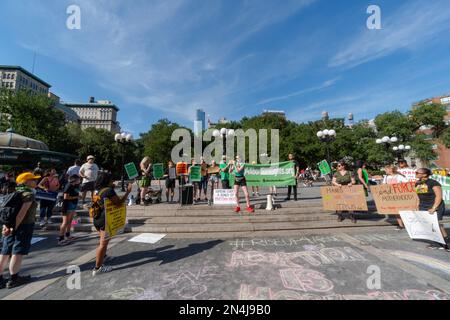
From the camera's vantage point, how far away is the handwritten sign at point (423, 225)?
4785 mm

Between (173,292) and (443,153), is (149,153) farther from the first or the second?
(443,153)

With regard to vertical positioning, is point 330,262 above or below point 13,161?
below

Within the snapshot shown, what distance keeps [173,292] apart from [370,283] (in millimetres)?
3213

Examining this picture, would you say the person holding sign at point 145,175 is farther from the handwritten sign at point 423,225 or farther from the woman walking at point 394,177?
the woman walking at point 394,177

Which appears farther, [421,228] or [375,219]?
[375,219]

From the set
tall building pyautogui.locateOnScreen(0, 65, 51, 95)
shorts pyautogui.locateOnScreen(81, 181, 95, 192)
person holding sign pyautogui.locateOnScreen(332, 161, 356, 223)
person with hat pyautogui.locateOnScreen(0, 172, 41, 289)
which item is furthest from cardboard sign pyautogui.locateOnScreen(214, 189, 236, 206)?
tall building pyautogui.locateOnScreen(0, 65, 51, 95)

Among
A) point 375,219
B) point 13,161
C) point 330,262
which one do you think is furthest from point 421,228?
point 13,161

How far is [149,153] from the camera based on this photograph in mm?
40281

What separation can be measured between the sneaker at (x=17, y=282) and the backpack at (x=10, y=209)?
0.95 m

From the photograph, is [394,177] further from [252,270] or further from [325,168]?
[252,270]

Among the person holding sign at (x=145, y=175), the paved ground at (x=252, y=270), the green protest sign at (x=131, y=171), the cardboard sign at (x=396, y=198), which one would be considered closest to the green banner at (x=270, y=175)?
the cardboard sign at (x=396, y=198)

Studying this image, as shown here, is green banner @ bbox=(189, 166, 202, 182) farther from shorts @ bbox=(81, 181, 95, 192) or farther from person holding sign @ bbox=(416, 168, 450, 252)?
person holding sign @ bbox=(416, 168, 450, 252)

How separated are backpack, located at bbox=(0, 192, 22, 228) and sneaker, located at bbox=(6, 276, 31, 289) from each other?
0.95 m
